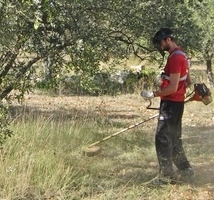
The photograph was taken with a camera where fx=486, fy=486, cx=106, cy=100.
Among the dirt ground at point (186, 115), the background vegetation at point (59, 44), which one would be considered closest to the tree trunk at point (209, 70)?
the dirt ground at point (186, 115)

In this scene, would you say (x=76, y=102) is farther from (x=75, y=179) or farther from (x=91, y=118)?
(x=75, y=179)

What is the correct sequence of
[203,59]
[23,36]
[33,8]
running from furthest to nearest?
[203,59], [23,36], [33,8]

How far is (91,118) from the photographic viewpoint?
10.0 meters

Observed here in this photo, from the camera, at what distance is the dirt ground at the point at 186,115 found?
6.69 m

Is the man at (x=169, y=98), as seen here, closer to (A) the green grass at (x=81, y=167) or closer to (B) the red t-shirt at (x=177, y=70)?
(B) the red t-shirt at (x=177, y=70)

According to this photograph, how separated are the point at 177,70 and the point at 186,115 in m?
7.54

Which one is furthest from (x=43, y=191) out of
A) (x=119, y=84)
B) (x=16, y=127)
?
(x=119, y=84)

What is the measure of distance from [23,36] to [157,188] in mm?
2363

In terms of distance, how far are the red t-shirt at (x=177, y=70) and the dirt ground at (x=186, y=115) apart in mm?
1138

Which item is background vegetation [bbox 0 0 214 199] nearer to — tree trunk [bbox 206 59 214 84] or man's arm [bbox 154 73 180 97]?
man's arm [bbox 154 73 180 97]

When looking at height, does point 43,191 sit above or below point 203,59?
below

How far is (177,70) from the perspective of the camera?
5.70 m

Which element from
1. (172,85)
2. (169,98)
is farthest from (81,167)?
(172,85)

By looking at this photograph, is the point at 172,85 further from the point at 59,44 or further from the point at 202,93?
the point at 59,44
